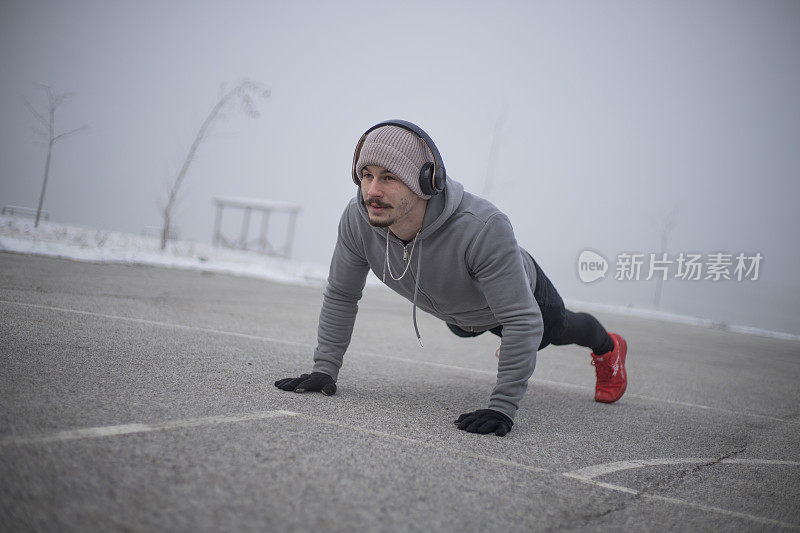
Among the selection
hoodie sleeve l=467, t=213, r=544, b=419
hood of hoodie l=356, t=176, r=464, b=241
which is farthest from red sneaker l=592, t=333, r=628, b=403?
hood of hoodie l=356, t=176, r=464, b=241

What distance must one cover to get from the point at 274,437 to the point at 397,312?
7934 mm

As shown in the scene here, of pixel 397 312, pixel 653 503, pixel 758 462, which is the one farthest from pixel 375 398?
pixel 397 312

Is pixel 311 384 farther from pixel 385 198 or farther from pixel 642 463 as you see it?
pixel 642 463

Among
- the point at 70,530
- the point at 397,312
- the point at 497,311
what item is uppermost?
the point at 497,311

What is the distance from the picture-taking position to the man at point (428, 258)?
243 centimetres

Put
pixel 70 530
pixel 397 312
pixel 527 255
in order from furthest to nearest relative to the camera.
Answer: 1. pixel 397 312
2. pixel 527 255
3. pixel 70 530

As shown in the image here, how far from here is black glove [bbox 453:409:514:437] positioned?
2.30 m

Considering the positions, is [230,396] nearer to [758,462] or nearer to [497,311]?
[497,311]

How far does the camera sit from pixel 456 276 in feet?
8.70

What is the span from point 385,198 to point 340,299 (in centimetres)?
72

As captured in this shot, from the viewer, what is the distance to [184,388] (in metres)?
2.36

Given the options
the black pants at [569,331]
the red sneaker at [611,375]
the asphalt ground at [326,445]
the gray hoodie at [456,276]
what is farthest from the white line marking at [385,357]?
the gray hoodie at [456,276]

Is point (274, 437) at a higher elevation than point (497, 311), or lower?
lower

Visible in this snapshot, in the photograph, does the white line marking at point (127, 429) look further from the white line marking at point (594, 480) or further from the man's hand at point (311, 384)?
the man's hand at point (311, 384)
